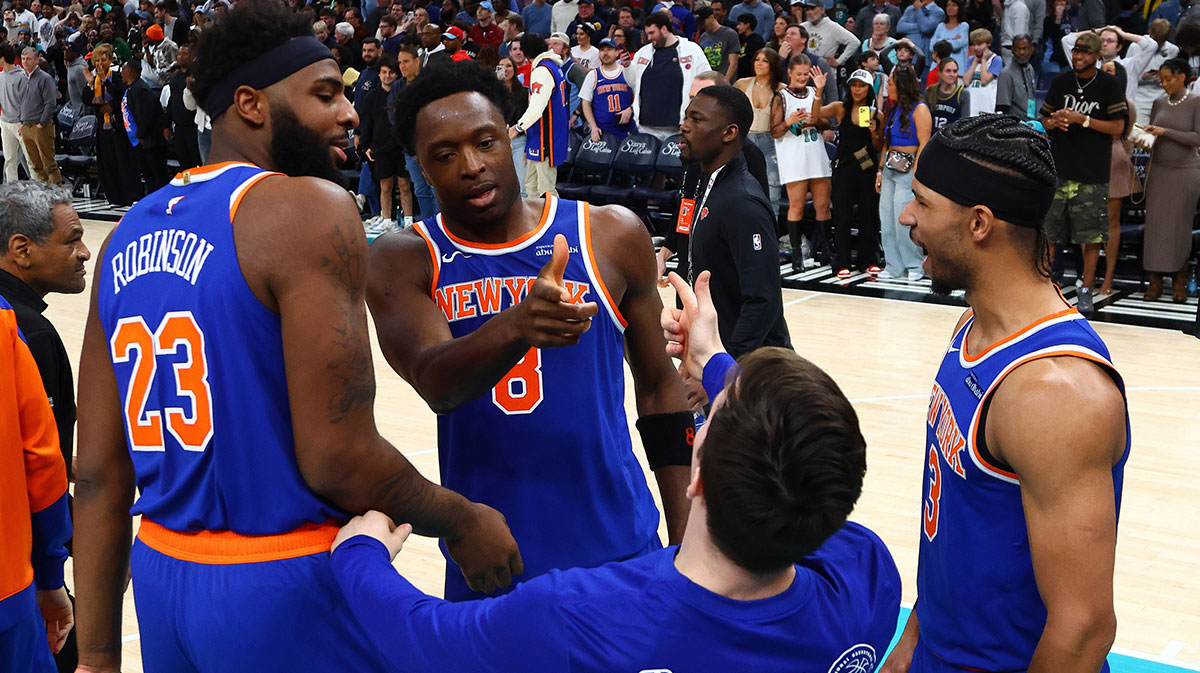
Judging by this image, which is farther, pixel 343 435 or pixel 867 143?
pixel 867 143

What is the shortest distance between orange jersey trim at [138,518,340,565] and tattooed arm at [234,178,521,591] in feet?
0.25

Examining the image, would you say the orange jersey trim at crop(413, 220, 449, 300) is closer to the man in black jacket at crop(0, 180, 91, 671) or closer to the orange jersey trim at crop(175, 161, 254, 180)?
the orange jersey trim at crop(175, 161, 254, 180)

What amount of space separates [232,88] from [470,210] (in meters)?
0.72

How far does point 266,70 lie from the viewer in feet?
7.32

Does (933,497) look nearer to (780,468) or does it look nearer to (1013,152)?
(1013,152)

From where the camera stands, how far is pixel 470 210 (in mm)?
2844

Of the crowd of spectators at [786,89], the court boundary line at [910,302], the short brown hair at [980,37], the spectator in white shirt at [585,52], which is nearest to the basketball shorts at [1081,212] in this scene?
the crowd of spectators at [786,89]

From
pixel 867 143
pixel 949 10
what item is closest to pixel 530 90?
pixel 867 143

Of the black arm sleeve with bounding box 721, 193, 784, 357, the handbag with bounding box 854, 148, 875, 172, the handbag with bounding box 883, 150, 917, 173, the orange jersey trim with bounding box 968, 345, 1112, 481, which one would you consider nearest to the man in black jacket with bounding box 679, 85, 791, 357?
the black arm sleeve with bounding box 721, 193, 784, 357

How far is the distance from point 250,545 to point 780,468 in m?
1.01

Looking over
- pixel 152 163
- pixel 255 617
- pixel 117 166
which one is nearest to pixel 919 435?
pixel 255 617

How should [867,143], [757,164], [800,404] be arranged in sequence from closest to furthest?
[800,404], [757,164], [867,143]

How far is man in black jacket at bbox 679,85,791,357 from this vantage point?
17.1ft

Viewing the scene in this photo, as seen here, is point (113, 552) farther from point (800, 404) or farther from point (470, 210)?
point (800, 404)
